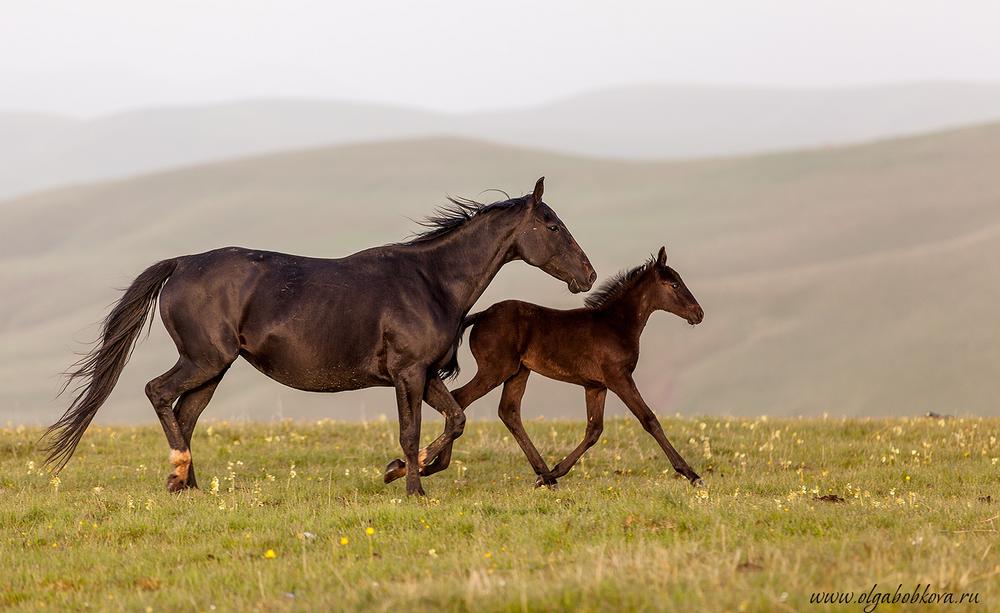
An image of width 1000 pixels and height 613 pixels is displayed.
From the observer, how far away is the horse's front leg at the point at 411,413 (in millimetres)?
10453

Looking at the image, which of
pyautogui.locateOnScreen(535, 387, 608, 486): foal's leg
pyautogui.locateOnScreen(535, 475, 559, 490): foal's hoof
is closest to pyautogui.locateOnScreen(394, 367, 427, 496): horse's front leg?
pyautogui.locateOnScreen(535, 475, 559, 490): foal's hoof

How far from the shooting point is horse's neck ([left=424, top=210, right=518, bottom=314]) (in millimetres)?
10977

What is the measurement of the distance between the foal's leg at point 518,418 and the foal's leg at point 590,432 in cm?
9

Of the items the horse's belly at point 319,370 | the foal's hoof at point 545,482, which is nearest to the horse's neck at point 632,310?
the foal's hoof at point 545,482

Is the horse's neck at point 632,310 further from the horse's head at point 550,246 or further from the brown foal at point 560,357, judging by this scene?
the horse's head at point 550,246

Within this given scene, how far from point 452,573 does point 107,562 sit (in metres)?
2.60

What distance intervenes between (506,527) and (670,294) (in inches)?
172

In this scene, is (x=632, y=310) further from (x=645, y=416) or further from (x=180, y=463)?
(x=180, y=463)

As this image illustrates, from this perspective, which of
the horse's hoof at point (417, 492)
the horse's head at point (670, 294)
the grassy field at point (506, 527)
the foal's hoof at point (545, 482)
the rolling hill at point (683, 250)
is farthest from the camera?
the rolling hill at point (683, 250)

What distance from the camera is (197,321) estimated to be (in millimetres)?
10633

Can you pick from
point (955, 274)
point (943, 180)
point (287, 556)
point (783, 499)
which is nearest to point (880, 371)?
point (955, 274)

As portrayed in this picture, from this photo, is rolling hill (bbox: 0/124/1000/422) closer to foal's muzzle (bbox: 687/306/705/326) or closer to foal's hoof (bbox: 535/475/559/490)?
foal's muzzle (bbox: 687/306/705/326)

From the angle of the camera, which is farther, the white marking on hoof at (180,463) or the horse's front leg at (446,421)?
the white marking on hoof at (180,463)

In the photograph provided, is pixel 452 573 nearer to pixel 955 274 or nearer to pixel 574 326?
pixel 574 326
